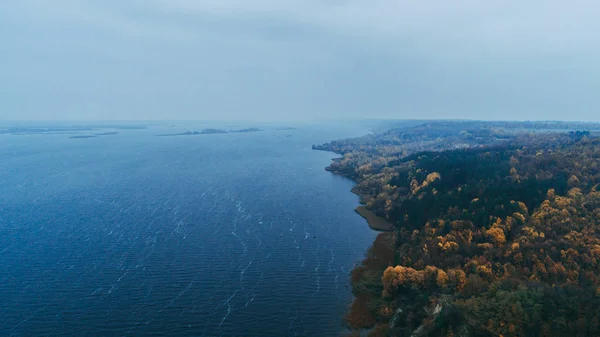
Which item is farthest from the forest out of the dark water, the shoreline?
the dark water

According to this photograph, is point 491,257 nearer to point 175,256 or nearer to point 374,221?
point 374,221

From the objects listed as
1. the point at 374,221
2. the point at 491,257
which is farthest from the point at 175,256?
the point at 491,257

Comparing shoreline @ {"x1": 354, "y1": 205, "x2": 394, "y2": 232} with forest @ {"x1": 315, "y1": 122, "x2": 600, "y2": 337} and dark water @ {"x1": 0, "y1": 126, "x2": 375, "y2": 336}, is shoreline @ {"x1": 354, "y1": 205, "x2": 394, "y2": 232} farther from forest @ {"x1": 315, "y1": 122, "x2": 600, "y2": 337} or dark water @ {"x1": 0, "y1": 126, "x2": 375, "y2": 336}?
dark water @ {"x1": 0, "y1": 126, "x2": 375, "y2": 336}

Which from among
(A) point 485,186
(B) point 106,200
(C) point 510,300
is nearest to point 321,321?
(C) point 510,300

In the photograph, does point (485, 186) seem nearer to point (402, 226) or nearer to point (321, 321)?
point (402, 226)

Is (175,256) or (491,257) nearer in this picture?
(491,257)

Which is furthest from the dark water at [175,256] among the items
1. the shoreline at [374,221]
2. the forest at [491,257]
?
the forest at [491,257]
